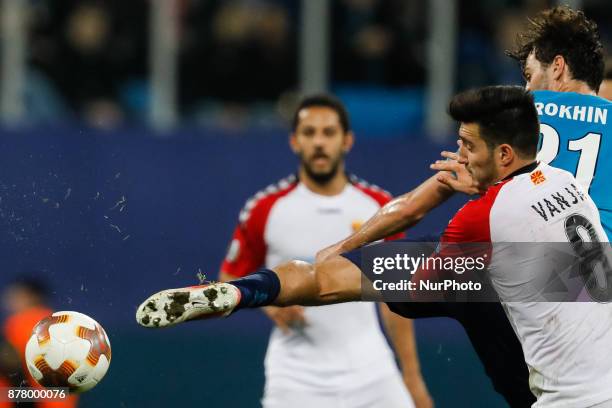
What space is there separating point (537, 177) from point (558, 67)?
1.00 metres

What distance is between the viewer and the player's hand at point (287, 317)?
820 centimetres

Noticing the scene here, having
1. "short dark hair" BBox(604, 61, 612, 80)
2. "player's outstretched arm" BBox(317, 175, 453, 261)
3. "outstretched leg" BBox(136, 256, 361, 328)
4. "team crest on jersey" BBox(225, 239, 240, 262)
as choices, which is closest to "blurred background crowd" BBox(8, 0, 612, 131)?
"team crest on jersey" BBox(225, 239, 240, 262)

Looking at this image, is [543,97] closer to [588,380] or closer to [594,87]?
[594,87]

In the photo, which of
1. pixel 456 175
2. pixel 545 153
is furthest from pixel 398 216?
pixel 545 153

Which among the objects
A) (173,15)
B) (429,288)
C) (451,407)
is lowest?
(451,407)

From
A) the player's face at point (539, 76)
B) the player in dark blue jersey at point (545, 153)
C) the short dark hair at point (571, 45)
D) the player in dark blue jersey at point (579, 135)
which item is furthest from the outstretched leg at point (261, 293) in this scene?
the short dark hair at point (571, 45)

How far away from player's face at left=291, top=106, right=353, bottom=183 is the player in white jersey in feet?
10.2

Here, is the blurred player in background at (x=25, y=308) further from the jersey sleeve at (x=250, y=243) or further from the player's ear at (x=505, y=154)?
the player's ear at (x=505, y=154)

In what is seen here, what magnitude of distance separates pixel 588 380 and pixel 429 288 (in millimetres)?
832

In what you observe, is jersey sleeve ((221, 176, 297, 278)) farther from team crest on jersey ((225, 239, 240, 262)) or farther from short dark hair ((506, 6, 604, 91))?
short dark hair ((506, 6, 604, 91))

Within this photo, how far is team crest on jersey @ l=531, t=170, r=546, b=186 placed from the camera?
550 centimetres

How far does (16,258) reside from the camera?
9078 mm

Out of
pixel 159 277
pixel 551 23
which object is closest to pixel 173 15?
pixel 159 277

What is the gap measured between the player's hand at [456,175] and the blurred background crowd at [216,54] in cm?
645
